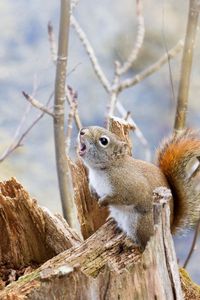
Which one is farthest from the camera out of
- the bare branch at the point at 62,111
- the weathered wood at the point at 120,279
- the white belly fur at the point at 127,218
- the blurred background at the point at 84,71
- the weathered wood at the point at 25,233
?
the blurred background at the point at 84,71

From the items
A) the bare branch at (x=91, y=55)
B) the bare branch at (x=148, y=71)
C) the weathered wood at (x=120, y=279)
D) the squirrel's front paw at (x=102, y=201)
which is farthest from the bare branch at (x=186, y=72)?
the weathered wood at (x=120, y=279)

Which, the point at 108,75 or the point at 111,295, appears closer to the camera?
the point at 111,295

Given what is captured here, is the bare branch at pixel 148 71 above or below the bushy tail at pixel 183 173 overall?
above

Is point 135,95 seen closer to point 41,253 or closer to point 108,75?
point 108,75

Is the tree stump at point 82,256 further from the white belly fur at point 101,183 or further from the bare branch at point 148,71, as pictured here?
the bare branch at point 148,71

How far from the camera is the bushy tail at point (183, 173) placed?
4.22 feet

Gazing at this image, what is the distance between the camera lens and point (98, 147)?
49.4 inches

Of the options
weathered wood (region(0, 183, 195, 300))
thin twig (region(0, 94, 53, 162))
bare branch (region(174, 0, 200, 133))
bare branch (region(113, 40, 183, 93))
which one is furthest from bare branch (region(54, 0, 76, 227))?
weathered wood (region(0, 183, 195, 300))

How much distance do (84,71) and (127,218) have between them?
953 mm

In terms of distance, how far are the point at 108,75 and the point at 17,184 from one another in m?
0.81

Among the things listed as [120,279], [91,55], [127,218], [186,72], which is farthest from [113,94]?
[120,279]

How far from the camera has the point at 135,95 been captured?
6.76 ft

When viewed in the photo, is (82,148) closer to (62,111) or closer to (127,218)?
(127,218)

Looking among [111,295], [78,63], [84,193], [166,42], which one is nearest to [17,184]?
[84,193]
